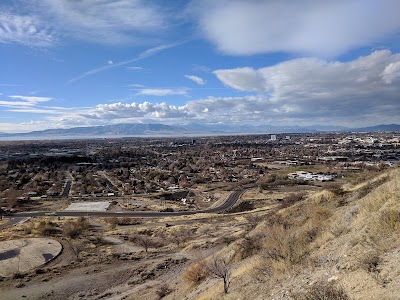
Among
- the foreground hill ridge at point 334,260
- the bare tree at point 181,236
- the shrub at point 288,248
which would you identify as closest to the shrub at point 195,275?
the foreground hill ridge at point 334,260

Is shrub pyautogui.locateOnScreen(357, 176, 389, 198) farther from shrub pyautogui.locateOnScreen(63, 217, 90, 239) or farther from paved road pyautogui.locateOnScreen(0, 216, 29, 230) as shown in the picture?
paved road pyautogui.locateOnScreen(0, 216, 29, 230)

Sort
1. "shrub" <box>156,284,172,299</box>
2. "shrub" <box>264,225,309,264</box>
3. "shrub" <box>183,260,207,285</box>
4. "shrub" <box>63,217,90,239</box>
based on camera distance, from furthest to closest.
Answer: "shrub" <box>63,217,90,239</box>, "shrub" <box>156,284,172,299</box>, "shrub" <box>183,260,207,285</box>, "shrub" <box>264,225,309,264</box>

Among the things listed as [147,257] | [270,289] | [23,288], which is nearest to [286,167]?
[147,257]

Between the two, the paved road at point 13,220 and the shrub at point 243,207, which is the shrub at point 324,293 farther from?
the shrub at point 243,207

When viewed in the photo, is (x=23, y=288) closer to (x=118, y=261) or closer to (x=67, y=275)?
(x=67, y=275)

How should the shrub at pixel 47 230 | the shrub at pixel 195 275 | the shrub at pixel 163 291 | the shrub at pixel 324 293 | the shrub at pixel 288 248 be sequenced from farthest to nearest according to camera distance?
the shrub at pixel 47 230 → the shrub at pixel 163 291 → the shrub at pixel 195 275 → the shrub at pixel 288 248 → the shrub at pixel 324 293

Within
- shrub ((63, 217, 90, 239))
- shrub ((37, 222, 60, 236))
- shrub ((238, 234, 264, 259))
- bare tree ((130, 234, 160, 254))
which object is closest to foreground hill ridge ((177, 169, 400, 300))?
shrub ((238, 234, 264, 259))

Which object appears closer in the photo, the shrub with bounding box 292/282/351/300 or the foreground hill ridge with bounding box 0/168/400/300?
the shrub with bounding box 292/282/351/300

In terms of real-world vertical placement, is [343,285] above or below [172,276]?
above

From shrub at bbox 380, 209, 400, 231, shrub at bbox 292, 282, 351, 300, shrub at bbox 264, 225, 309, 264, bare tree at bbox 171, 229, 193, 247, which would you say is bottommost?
bare tree at bbox 171, 229, 193, 247
